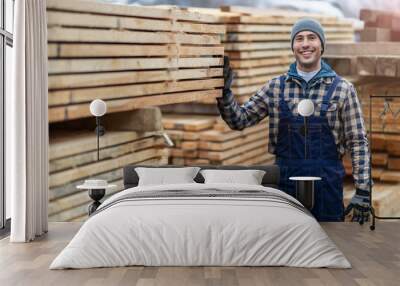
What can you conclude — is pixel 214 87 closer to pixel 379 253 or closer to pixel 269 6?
pixel 269 6

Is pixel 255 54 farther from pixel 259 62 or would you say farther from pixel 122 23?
pixel 122 23

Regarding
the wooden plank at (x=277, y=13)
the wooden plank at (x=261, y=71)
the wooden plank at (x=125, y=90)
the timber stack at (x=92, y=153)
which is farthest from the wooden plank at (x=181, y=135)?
the wooden plank at (x=277, y=13)

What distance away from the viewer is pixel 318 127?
6.90 m

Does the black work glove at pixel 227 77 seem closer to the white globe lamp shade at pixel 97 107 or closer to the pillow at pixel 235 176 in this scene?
the pillow at pixel 235 176

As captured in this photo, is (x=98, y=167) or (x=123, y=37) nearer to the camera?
(x=123, y=37)

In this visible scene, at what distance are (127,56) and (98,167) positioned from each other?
0.95 m

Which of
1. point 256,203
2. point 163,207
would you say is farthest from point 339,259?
point 163,207

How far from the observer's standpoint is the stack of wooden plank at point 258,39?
8.40m

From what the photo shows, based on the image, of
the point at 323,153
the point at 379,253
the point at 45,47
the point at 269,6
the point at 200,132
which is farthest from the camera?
the point at 269,6

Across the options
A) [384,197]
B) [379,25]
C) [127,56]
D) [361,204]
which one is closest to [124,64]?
[127,56]

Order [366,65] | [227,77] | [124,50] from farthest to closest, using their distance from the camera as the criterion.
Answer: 1. [366,65]
2. [227,77]
3. [124,50]

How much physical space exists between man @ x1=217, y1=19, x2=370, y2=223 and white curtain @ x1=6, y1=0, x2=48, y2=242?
1683mm

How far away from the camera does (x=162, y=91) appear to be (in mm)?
7637

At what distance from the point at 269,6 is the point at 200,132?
162cm
